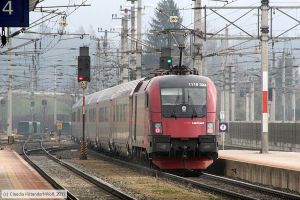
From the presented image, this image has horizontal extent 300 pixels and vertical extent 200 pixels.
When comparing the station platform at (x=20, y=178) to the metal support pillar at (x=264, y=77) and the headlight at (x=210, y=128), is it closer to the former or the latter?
the headlight at (x=210, y=128)

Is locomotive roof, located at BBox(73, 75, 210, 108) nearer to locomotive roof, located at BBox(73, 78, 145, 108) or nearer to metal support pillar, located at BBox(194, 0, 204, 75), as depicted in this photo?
locomotive roof, located at BBox(73, 78, 145, 108)

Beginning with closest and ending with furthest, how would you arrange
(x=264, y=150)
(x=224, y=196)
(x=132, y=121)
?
(x=224, y=196), (x=132, y=121), (x=264, y=150)

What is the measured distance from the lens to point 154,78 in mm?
26500

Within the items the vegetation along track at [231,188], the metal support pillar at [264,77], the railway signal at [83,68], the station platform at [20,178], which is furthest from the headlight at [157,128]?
the metal support pillar at [264,77]

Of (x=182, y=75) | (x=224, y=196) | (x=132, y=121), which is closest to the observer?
(x=224, y=196)

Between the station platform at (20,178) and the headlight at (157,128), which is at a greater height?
the headlight at (157,128)

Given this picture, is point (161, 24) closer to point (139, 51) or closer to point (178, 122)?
point (139, 51)

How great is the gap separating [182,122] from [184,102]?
2.62 feet

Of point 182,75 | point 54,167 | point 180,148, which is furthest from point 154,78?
point 54,167

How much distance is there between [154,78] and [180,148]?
2684mm

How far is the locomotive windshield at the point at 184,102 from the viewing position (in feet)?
84.6

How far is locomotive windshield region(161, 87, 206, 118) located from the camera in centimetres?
2578

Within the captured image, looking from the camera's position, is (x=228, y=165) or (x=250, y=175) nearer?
(x=250, y=175)

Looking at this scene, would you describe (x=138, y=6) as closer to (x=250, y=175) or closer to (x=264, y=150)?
(x=264, y=150)
